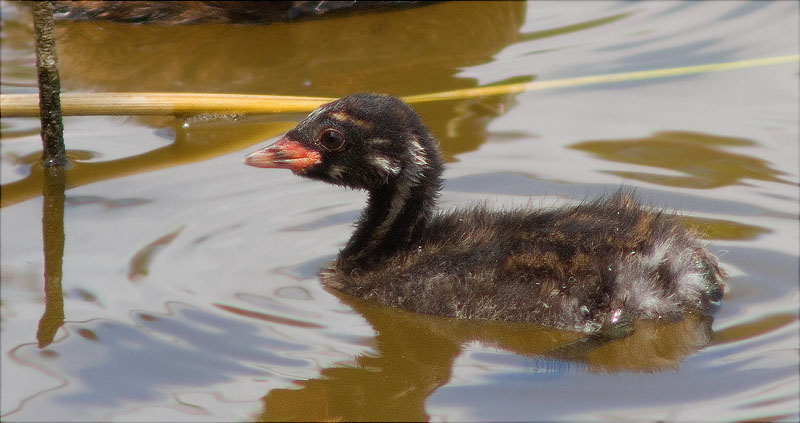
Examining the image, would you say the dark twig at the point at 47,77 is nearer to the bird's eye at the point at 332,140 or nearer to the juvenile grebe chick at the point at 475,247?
the juvenile grebe chick at the point at 475,247

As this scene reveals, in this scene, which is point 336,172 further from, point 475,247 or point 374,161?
point 475,247

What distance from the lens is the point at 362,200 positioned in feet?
21.4

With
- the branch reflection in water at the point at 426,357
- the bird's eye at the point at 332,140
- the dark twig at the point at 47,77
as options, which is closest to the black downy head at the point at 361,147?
the bird's eye at the point at 332,140

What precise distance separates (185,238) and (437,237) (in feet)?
4.36

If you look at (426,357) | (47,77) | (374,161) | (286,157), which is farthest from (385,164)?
(47,77)

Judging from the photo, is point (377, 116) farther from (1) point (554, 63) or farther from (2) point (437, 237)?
(1) point (554, 63)

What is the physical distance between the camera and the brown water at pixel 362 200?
4.67 m

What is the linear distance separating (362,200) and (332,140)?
952 mm

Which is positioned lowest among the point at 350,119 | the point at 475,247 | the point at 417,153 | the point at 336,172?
the point at 475,247

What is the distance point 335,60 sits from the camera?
27.8 feet

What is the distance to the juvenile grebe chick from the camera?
515 cm

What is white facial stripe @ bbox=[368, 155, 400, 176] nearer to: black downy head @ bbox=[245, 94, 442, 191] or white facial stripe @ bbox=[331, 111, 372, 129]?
black downy head @ bbox=[245, 94, 442, 191]

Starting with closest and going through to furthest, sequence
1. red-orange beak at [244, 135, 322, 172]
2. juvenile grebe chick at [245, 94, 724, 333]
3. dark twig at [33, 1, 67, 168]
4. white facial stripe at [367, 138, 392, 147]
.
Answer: juvenile grebe chick at [245, 94, 724, 333], white facial stripe at [367, 138, 392, 147], red-orange beak at [244, 135, 322, 172], dark twig at [33, 1, 67, 168]

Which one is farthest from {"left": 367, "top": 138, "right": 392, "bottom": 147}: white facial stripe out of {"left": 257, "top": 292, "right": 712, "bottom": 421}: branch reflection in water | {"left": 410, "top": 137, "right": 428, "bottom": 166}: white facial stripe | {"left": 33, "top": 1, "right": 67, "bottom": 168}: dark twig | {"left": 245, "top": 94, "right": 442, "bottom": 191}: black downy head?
{"left": 33, "top": 1, "right": 67, "bottom": 168}: dark twig
